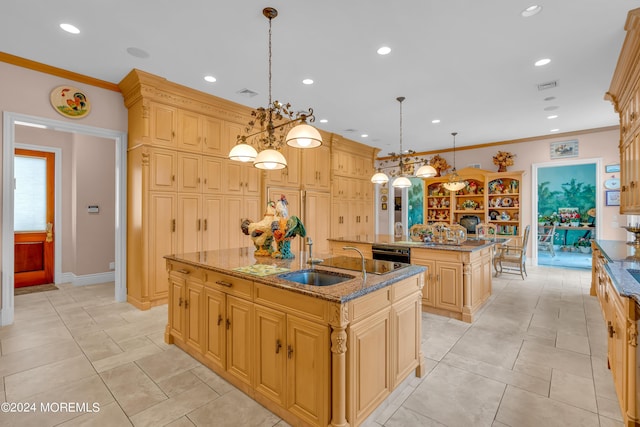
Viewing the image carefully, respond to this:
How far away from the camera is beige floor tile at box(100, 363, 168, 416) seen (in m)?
2.05

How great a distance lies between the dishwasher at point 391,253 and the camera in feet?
12.8

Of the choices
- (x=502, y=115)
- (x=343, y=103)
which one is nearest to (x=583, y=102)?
(x=502, y=115)

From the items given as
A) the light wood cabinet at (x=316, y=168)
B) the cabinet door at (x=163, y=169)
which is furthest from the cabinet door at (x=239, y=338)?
the light wood cabinet at (x=316, y=168)

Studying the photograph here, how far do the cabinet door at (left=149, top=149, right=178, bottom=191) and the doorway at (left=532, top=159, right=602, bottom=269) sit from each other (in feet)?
32.0

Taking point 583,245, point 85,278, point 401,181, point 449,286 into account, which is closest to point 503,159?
point 401,181

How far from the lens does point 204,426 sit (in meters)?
1.84

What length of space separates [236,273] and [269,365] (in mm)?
646

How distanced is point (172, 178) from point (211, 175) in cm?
60

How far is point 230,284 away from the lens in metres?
2.16

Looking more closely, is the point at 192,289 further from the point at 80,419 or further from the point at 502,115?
the point at 502,115

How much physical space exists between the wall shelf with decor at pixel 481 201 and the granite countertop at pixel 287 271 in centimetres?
610

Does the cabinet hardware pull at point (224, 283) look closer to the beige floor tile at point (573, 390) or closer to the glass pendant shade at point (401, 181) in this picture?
the beige floor tile at point (573, 390)

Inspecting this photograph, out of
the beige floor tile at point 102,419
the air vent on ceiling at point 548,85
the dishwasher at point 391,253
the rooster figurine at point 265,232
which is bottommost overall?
the beige floor tile at point 102,419

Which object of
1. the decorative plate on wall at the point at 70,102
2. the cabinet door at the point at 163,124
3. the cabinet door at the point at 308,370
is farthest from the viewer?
the cabinet door at the point at 163,124
